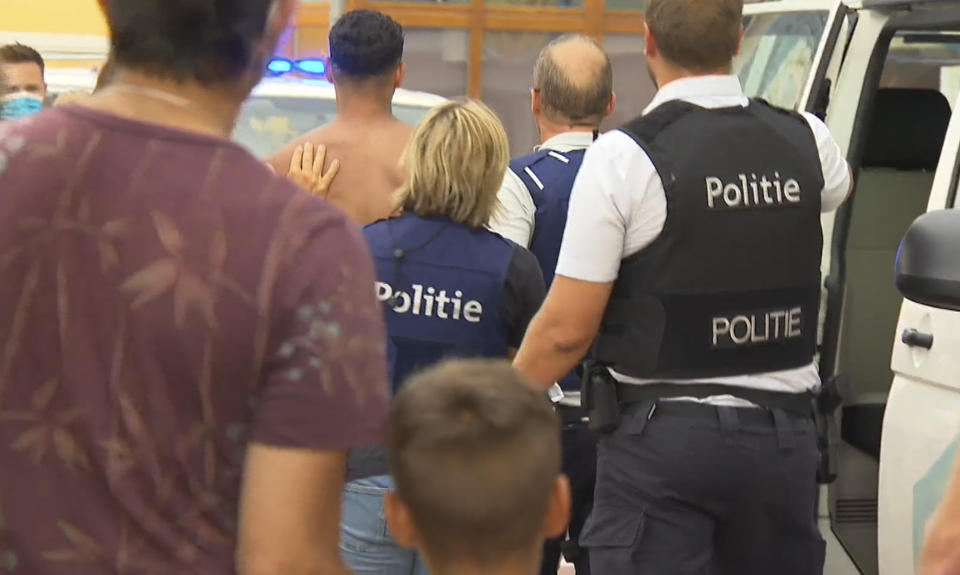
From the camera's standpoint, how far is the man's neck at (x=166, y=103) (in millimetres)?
1629

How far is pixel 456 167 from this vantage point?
3.30m

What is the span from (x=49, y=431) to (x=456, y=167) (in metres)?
1.81

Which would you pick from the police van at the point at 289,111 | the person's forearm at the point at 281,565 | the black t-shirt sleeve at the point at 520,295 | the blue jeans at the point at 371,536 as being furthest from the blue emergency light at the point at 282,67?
the person's forearm at the point at 281,565

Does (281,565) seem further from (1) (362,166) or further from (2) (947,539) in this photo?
(1) (362,166)

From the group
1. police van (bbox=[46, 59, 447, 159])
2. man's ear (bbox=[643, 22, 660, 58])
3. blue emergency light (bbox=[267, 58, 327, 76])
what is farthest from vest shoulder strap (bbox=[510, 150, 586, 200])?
blue emergency light (bbox=[267, 58, 327, 76])

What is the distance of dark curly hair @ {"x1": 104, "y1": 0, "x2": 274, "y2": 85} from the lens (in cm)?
161

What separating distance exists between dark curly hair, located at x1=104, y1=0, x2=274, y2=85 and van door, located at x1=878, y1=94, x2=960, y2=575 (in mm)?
2101

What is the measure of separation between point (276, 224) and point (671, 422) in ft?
5.52

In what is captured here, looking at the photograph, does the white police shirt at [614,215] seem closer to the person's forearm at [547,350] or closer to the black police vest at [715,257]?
the black police vest at [715,257]

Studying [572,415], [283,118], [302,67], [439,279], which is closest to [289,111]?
[283,118]

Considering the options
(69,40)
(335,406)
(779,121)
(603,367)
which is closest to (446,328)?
(603,367)

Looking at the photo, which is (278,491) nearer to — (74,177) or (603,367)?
(74,177)

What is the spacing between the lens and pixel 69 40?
1161 cm

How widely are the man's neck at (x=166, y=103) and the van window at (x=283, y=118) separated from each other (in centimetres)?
428
